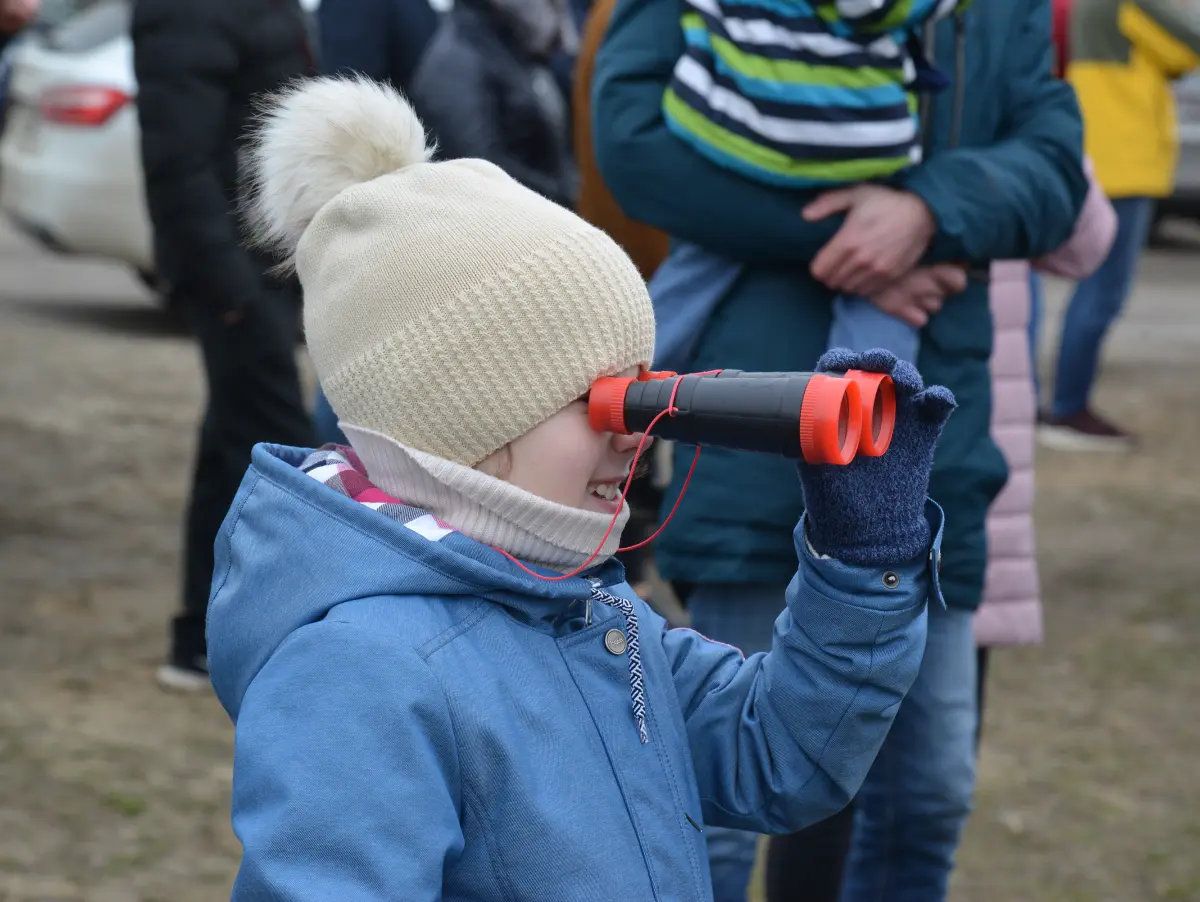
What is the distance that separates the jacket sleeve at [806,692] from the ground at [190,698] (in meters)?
1.62

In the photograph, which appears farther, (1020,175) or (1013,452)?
(1013,452)

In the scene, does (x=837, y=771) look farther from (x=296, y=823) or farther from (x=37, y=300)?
(x=37, y=300)

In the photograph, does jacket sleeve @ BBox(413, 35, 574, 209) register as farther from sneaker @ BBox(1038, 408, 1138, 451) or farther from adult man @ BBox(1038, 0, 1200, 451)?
sneaker @ BBox(1038, 408, 1138, 451)

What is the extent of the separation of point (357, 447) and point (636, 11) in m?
1.01

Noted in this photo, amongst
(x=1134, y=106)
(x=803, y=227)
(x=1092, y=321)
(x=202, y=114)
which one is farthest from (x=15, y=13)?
(x=1134, y=106)

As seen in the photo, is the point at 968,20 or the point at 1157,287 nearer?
the point at 968,20

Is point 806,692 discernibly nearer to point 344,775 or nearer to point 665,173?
point 344,775

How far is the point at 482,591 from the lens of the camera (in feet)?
4.83

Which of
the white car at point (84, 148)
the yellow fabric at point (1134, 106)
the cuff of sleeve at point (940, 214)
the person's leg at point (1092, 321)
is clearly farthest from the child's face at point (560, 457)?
the white car at point (84, 148)

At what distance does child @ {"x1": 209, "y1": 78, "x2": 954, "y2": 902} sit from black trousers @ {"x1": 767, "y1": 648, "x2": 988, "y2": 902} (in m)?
0.87

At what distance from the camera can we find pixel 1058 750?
385cm

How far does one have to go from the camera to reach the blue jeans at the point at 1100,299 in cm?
668

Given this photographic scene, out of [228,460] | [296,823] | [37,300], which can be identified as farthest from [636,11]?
[37,300]

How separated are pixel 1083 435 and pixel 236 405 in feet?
14.2
